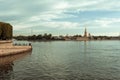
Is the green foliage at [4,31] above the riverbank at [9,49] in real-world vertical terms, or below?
above

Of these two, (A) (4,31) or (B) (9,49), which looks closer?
(B) (9,49)

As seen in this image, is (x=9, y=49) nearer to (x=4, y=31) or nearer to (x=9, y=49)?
(x=9, y=49)

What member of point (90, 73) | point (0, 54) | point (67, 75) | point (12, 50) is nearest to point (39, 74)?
point (67, 75)

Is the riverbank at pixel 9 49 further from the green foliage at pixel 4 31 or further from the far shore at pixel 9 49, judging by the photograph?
the green foliage at pixel 4 31

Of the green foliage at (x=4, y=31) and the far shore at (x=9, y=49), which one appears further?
the green foliage at (x=4, y=31)

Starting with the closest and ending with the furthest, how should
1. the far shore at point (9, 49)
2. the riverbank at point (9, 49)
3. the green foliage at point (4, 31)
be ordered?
the riverbank at point (9, 49) < the far shore at point (9, 49) < the green foliage at point (4, 31)

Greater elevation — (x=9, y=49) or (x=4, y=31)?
(x=4, y=31)

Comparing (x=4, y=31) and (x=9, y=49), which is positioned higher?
(x=4, y=31)

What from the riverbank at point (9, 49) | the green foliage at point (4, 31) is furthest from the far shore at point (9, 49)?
the green foliage at point (4, 31)

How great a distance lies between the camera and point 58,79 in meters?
40.4

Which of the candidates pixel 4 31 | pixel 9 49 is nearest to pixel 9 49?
pixel 9 49

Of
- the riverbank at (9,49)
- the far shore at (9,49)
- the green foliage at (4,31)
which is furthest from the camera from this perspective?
the green foliage at (4,31)

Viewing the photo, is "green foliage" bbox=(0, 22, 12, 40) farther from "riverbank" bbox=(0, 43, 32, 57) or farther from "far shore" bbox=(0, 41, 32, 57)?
"far shore" bbox=(0, 41, 32, 57)

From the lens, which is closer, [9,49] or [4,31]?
[9,49]
